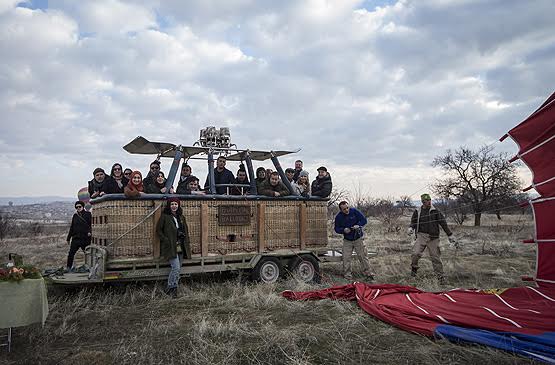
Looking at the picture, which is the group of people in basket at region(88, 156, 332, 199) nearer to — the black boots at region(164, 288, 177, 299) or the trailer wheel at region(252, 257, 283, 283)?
the trailer wheel at region(252, 257, 283, 283)

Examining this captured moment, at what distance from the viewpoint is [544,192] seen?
6.60 metres

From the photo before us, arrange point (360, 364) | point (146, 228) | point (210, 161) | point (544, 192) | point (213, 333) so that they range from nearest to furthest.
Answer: point (360, 364) < point (213, 333) < point (544, 192) < point (146, 228) < point (210, 161)

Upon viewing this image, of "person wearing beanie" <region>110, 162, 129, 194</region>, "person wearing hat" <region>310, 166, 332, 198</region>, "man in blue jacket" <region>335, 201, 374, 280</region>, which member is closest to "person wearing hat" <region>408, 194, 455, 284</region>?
"man in blue jacket" <region>335, 201, 374, 280</region>

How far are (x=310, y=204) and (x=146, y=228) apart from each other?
3441 millimetres

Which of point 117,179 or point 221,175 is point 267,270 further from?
point 117,179

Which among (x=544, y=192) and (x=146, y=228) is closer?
(x=544, y=192)

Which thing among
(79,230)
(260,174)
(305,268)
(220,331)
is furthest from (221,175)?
(220,331)

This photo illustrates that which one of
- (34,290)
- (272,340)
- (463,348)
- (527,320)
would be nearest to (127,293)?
(34,290)

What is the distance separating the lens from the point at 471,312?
5.68 m

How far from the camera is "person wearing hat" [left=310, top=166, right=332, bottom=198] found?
9586mm

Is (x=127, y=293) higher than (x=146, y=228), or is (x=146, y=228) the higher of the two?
(x=146, y=228)

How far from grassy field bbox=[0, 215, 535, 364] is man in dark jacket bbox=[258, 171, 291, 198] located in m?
1.72

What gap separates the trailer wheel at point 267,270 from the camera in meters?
8.47

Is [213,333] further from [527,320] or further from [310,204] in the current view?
[310,204]
